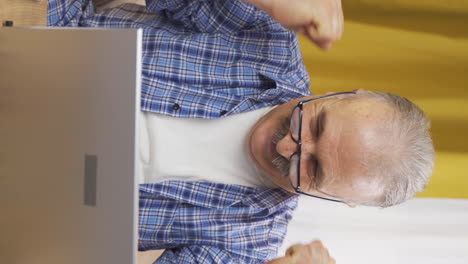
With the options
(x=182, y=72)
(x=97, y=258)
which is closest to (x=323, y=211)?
(x=182, y=72)

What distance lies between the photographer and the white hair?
1.00m

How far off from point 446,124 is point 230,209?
2.61ft

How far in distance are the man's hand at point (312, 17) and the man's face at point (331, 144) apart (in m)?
0.24

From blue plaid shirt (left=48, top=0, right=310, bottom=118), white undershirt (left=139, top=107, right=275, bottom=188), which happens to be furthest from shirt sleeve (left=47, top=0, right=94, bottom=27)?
white undershirt (left=139, top=107, right=275, bottom=188)

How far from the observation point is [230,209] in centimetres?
121

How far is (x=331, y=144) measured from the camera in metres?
1.01

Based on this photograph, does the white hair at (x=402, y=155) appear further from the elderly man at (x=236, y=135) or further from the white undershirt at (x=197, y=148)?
the white undershirt at (x=197, y=148)

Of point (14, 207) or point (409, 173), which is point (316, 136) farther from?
point (14, 207)

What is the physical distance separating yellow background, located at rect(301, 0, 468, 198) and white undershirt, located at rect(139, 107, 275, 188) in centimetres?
54

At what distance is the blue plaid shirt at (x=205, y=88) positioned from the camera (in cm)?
116

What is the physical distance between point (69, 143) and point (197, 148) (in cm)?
59

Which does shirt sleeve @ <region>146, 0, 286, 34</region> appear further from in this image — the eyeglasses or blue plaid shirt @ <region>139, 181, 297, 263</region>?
blue plaid shirt @ <region>139, 181, 297, 263</region>

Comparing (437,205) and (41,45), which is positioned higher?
(41,45)

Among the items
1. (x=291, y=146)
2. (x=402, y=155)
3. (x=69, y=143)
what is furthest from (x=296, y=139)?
(x=69, y=143)
